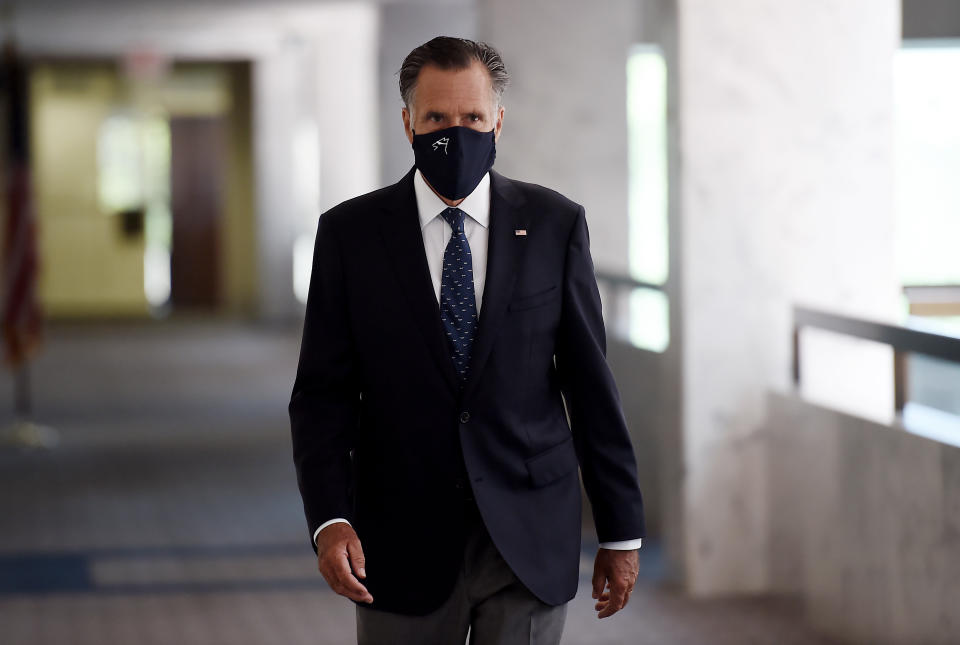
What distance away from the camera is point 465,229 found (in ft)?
7.13

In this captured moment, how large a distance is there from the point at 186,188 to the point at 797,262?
18.6m

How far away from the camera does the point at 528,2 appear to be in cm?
744

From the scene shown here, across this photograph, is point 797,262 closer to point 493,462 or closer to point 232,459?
point 493,462

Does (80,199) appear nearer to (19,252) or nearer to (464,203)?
(19,252)

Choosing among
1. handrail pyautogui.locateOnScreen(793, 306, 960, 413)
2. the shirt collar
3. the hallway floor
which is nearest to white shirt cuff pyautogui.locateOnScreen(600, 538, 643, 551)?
the shirt collar

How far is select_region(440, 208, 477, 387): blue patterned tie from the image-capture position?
6.95 ft

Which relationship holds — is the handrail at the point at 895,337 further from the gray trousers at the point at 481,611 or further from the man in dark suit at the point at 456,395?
the gray trousers at the point at 481,611

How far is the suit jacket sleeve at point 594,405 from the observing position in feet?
7.02

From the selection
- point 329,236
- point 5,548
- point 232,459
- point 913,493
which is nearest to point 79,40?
point 232,459

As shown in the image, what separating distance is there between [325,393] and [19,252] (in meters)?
7.64

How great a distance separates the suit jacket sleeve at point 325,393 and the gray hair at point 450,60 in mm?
242

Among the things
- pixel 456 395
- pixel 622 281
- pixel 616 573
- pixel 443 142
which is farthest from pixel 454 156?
pixel 622 281

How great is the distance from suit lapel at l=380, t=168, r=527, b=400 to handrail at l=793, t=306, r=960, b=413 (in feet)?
7.17

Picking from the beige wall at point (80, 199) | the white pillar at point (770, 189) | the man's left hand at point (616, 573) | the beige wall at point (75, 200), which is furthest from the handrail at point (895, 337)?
the beige wall at point (75, 200)
